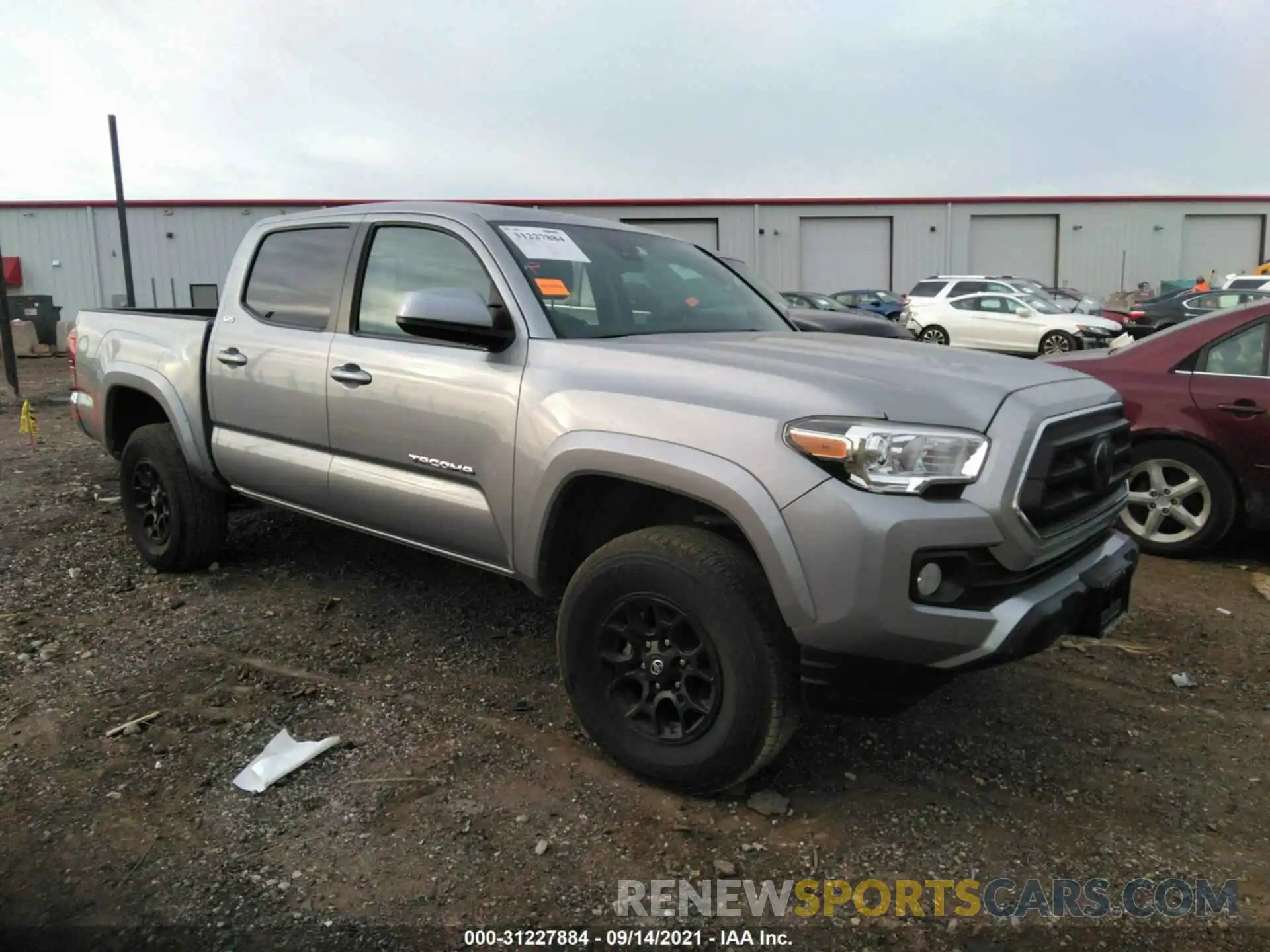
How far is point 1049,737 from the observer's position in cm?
327

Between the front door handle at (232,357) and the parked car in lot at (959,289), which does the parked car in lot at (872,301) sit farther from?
the front door handle at (232,357)

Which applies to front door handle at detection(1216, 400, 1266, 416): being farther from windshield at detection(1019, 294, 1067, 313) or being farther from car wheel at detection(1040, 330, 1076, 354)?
windshield at detection(1019, 294, 1067, 313)

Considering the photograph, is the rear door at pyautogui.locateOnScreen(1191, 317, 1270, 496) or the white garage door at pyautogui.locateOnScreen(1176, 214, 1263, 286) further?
the white garage door at pyautogui.locateOnScreen(1176, 214, 1263, 286)

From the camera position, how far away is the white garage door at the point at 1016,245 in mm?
36906

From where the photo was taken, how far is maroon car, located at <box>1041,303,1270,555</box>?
4953mm

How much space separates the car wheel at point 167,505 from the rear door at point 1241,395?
5.29 meters

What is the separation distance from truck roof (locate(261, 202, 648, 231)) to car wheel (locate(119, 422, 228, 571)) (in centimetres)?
146

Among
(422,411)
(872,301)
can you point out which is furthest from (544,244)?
(872,301)

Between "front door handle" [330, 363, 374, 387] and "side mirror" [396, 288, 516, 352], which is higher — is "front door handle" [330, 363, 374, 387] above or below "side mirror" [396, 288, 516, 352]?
below

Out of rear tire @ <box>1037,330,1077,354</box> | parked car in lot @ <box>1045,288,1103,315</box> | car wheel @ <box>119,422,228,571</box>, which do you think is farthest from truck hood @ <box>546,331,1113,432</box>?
parked car in lot @ <box>1045,288,1103,315</box>

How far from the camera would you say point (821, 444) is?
242 centimetres

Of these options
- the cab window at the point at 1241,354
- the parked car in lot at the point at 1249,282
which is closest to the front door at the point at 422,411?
the cab window at the point at 1241,354

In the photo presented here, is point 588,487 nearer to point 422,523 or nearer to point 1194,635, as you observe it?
point 422,523

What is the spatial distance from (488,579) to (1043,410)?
9.77ft
